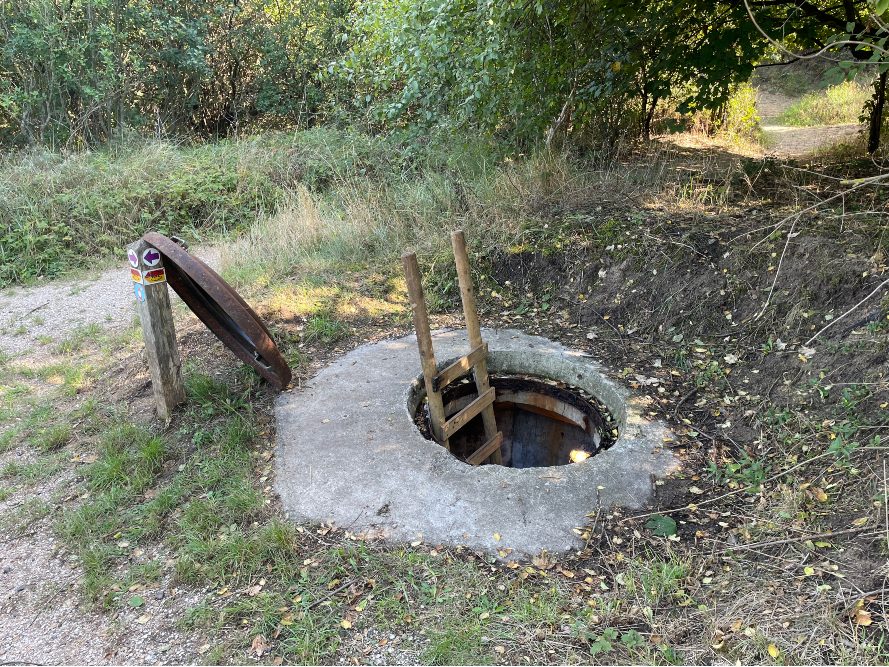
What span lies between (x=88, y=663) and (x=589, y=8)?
20.7 ft

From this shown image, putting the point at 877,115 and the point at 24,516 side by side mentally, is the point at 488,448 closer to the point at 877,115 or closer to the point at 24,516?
the point at 24,516

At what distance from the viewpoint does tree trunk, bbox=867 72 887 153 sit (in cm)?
689

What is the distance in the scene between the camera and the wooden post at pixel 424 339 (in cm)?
367

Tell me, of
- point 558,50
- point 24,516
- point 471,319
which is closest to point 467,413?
point 471,319

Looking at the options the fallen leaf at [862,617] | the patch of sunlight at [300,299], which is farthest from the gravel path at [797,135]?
the fallen leaf at [862,617]

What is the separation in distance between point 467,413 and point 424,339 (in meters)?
A: 0.72

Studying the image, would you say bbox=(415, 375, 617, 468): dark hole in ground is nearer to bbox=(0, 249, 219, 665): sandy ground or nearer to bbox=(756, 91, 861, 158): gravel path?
bbox=(0, 249, 219, 665): sandy ground

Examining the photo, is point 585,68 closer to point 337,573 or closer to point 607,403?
point 607,403

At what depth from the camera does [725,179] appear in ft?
19.7

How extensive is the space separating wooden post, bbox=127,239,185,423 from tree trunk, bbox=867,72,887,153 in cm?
769

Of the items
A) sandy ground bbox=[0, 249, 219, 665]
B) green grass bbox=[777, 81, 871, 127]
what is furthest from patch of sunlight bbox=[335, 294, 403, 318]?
green grass bbox=[777, 81, 871, 127]

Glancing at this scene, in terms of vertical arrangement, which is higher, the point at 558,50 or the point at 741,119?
the point at 558,50

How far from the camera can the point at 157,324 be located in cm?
391

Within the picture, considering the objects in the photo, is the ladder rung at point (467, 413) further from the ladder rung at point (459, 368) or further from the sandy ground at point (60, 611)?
the sandy ground at point (60, 611)
